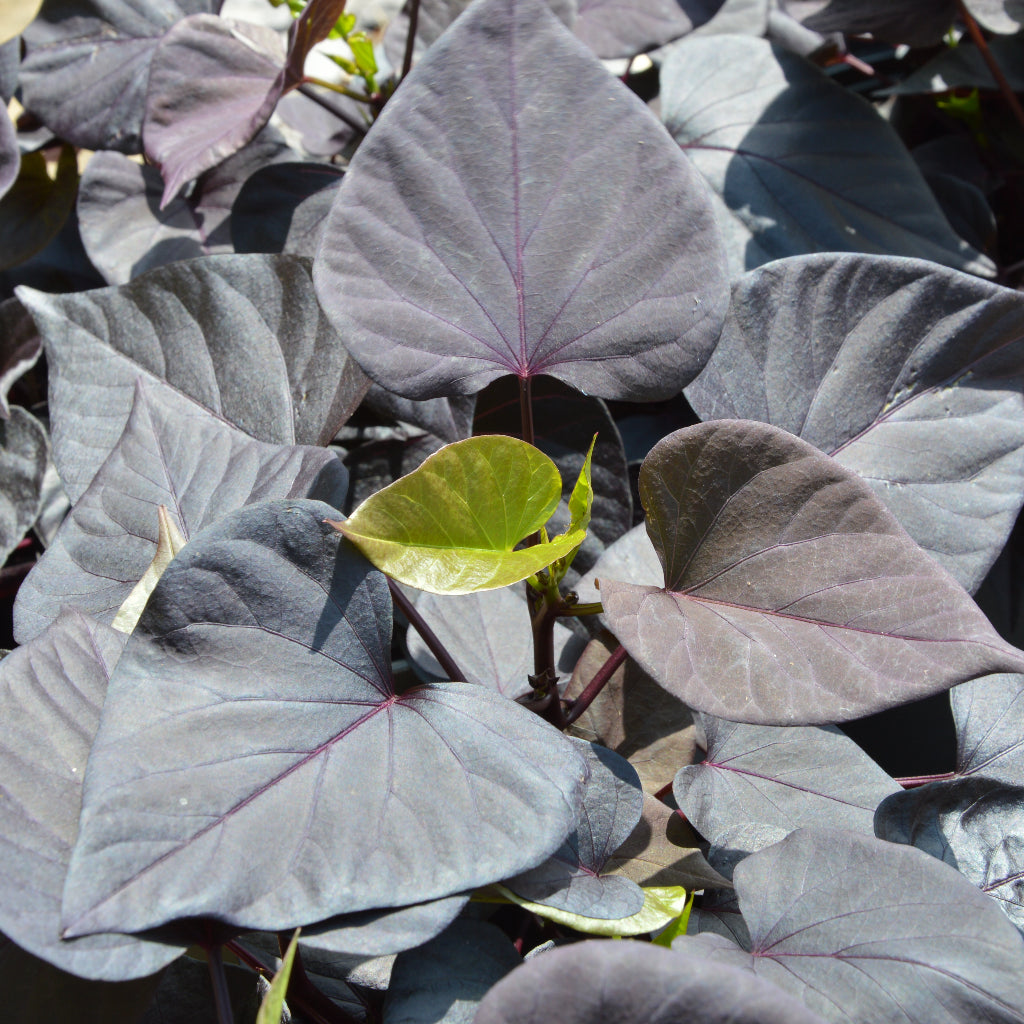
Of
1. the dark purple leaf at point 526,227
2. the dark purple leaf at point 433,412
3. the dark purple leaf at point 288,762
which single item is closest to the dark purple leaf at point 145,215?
the dark purple leaf at point 433,412

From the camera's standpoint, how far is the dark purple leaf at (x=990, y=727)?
0.57 m

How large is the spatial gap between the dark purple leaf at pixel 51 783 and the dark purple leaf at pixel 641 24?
0.77m

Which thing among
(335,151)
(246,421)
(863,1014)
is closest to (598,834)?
(863,1014)

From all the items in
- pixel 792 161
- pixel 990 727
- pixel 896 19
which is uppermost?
pixel 896 19

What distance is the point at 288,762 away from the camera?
407mm

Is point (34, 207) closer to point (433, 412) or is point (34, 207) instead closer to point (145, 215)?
point (145, 215)

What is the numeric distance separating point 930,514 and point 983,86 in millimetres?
679

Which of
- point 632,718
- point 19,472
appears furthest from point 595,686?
point 19,472

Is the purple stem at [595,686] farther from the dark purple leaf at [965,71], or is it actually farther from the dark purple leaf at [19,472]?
the dark purple leaf at [965,71]

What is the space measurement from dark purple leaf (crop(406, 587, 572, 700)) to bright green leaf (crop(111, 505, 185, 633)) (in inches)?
7.8

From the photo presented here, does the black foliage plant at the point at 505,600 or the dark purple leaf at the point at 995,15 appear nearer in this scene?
the black foliage plant at the point at 505,600

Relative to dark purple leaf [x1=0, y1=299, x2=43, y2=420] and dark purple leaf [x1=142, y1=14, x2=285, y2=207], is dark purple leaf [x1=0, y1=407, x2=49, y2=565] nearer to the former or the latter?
dark purple leaf [x1=0, y1=299, x2=43, y2=420]

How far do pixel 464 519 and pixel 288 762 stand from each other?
14cm

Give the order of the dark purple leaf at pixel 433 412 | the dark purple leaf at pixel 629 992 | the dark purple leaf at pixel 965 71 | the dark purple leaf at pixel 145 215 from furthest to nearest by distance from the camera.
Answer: the dark purple leaf at pixel 965 71
the dark purple leaf at pixel 145 215
the dark purple leaf at pixel 433 412
the dark purple leaf at pixel 629 992
